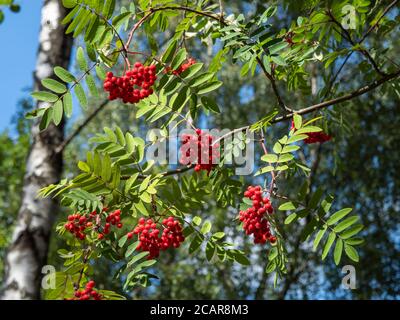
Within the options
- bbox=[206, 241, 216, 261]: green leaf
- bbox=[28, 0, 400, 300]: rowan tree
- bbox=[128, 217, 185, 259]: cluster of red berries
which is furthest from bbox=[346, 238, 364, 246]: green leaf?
bbox=[128, 217, 185, 259]: cluster of red berries

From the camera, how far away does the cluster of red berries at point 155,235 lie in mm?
2150

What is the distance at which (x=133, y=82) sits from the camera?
2.21 metres

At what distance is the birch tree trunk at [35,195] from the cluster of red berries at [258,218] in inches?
93.3

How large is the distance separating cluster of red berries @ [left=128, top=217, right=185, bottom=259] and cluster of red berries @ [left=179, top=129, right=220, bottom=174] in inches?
11.0

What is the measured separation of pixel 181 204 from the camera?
8.04 ft

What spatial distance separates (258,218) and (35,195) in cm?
253

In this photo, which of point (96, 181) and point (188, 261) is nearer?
point (96, 181)

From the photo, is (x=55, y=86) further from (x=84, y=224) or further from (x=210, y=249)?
(x=210, y=249)

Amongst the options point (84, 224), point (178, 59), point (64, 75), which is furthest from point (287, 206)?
point (64, 75)

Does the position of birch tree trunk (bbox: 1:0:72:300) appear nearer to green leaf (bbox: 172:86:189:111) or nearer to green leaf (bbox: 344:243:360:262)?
green leaf (bbox: 172:86:189:111)

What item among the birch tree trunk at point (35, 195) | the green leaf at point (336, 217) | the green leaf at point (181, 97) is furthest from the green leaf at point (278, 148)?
the birch tree trunk at point (35, 195)
